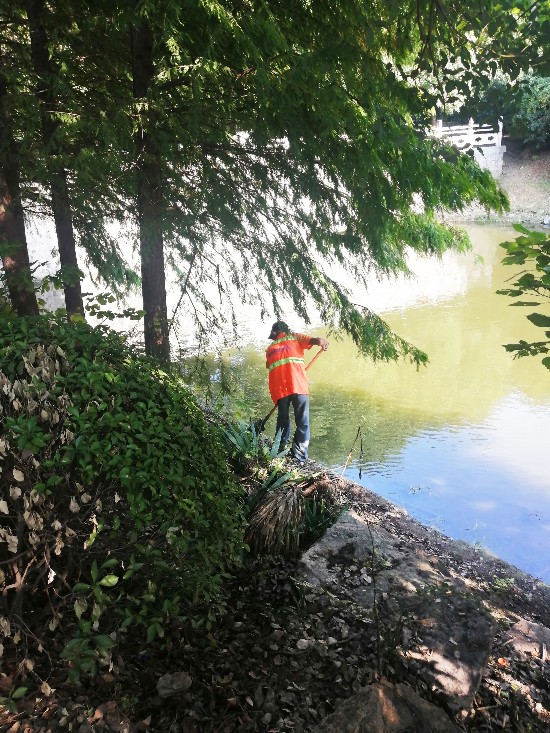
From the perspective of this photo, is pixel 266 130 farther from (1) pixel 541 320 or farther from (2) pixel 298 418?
(2) pixel 298 418

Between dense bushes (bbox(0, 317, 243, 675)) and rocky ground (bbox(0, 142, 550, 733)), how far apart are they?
179 millimetres

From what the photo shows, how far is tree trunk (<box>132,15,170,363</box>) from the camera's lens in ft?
14.4

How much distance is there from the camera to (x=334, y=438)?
327 inches

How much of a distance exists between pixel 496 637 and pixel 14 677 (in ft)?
8.15

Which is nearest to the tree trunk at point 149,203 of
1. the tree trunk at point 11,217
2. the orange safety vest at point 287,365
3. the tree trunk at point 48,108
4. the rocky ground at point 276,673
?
the tree trunk at point 48,108

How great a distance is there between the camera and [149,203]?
462 centimetres

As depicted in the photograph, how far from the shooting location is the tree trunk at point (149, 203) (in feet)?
14.4

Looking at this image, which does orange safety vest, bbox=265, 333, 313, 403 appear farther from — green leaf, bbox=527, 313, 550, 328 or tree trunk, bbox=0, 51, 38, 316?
green leaf, bbox=527, 313, 550, 328

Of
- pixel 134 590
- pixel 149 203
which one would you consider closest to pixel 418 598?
pixel 134 590

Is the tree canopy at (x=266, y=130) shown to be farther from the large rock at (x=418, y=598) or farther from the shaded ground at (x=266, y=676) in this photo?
the shaded ground at (x=266, y=676)

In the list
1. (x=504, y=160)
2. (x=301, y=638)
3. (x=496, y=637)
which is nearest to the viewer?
(x=301, y=638)

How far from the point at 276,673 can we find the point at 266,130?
360 cm

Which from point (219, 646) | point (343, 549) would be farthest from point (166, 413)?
point (343, 549)

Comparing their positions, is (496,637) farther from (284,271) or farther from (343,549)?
(284,271)
